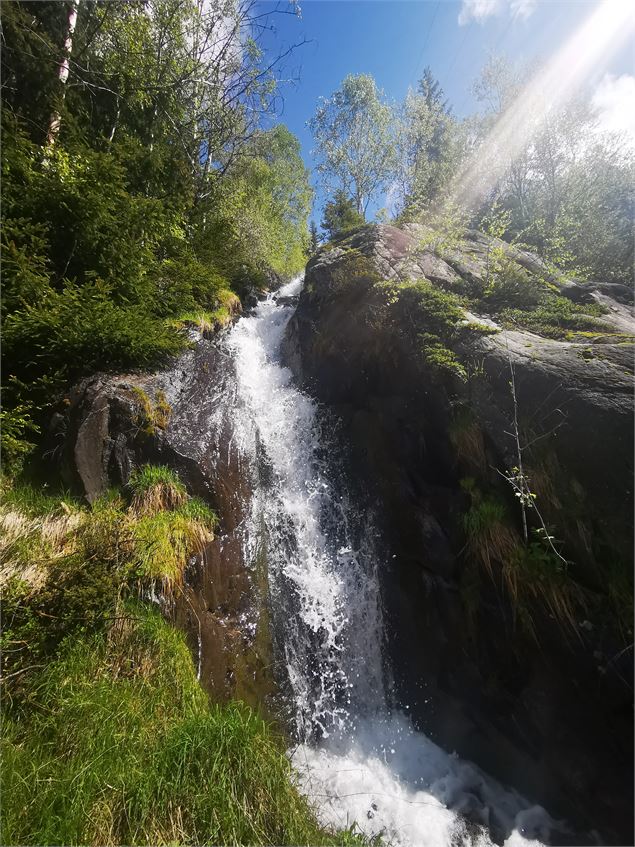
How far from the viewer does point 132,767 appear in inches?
98.0

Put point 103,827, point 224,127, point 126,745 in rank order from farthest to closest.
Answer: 1. point 224,127
2. point 126,745
3. point 103,827

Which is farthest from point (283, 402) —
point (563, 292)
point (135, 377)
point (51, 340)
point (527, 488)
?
point (563, 292)

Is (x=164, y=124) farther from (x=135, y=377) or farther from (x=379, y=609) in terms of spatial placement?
(x=379, y=609)

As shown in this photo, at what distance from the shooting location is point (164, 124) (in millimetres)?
9117

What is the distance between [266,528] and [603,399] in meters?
4.79

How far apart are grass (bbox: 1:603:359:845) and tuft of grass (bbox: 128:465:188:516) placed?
5.12 feet

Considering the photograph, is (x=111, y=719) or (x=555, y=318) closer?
(x=111, y=719)

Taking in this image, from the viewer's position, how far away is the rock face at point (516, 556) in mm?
3479

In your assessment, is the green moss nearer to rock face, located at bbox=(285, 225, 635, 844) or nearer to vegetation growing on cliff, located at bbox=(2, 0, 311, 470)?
vegetation growing on cliff, located at bbox=(2, 0, 311, 470)

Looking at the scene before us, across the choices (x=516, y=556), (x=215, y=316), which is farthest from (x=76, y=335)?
(x=516, y=556)

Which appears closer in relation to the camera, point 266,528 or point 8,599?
point 8,599

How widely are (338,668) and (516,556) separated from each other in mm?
2695

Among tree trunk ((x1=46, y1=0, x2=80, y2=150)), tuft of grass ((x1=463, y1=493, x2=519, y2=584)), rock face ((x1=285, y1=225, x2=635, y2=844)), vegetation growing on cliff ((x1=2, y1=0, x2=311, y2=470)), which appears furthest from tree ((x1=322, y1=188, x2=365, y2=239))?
tuft of grass ((x1=463, y1=493, x2=519, y2=584))

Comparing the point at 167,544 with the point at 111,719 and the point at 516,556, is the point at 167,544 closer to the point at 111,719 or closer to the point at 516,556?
the point at 111,719
